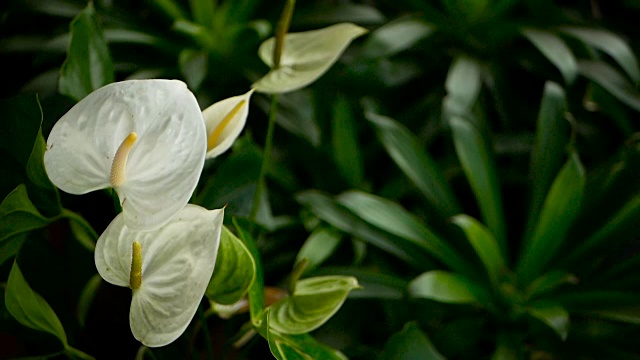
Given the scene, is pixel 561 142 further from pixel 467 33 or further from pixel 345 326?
pixel 345 326

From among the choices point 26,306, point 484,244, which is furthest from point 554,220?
point 26,306

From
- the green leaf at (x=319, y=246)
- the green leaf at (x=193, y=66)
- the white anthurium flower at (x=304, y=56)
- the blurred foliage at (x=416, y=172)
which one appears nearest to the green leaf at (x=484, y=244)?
the blurred foliage at (x=416, y=172)

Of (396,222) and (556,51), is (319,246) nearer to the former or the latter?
(396,222)

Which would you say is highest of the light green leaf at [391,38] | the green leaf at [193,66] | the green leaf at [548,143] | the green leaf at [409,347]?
the light green leaf at [391,38]

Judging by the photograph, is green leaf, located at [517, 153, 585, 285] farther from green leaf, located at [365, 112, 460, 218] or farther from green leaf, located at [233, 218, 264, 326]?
green leaf, located at [233, 218, 264, 326]

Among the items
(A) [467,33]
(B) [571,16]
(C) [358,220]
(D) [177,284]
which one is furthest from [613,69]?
(D) [177,284]

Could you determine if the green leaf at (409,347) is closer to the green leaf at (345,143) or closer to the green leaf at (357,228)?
the green leaf at (357,228)

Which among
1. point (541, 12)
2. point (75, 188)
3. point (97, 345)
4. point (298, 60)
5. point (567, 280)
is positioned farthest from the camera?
point (541, 12)
